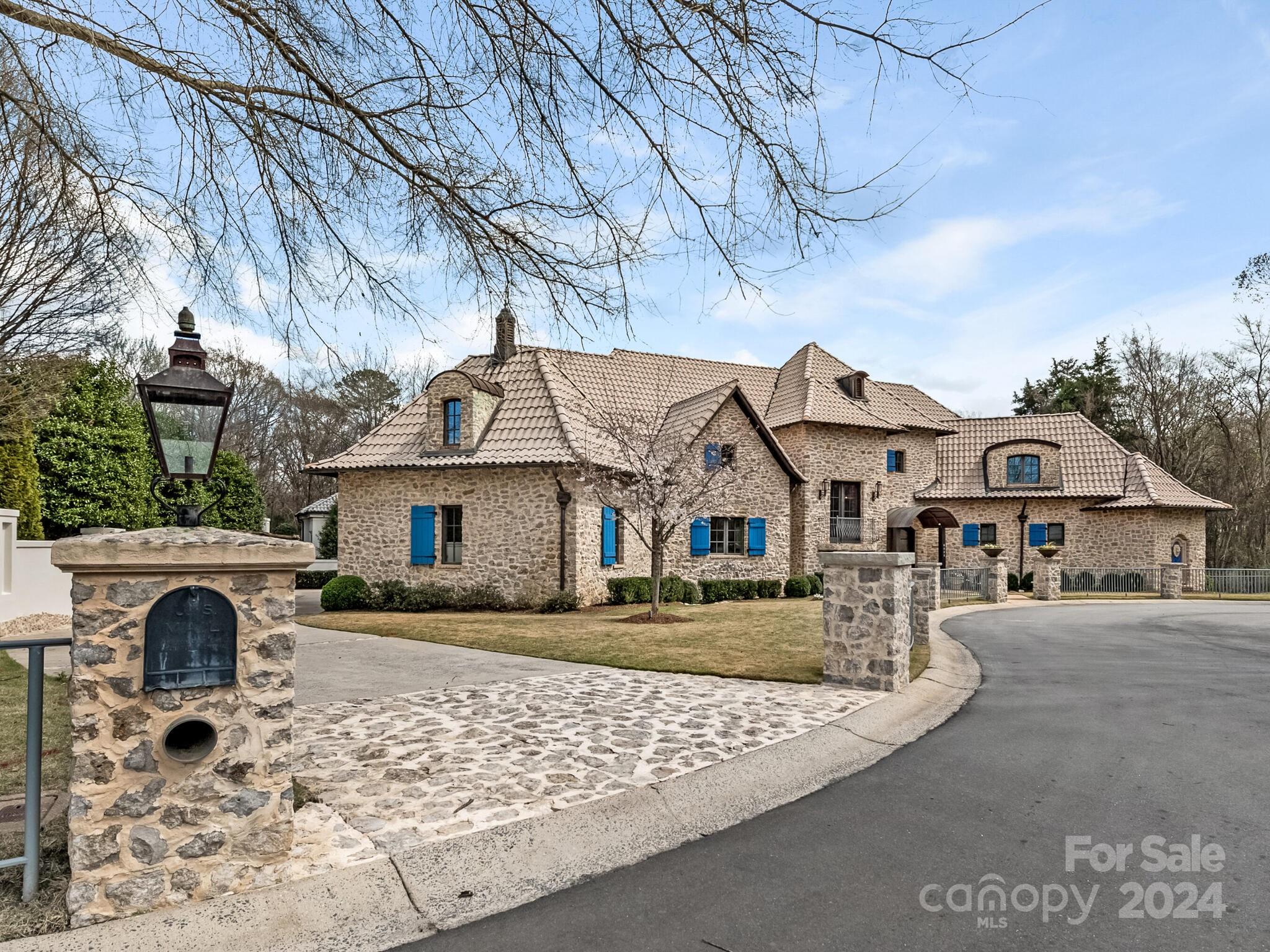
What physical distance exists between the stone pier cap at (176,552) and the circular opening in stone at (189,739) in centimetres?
71

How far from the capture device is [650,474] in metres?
15.0

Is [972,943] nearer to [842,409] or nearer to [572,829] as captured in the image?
[572,829]

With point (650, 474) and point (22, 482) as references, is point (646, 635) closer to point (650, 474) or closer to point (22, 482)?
point (650, 474)

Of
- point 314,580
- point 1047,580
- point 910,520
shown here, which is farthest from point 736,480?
point 314,580

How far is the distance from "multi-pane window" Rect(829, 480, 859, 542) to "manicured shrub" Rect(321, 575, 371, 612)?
48.4 feet

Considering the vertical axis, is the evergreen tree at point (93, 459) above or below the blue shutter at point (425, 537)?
above

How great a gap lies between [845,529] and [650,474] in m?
11.3

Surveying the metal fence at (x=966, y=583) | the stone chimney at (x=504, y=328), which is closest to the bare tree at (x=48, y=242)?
the stone chimney at (x=504, y=328)

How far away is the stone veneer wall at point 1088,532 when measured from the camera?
25234mm

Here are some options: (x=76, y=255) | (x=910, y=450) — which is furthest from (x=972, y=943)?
(x=910, y=450)

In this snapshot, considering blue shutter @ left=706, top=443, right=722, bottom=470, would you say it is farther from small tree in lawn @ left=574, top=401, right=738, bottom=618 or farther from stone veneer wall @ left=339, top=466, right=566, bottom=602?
stone veneer wall @ left=339, top=466, right=566, bottom=602

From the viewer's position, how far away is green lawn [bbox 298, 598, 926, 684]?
30.6 feet

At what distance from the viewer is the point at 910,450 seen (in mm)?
27203

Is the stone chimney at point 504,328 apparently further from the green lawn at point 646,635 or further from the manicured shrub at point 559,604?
the manicured shrub at point 559,604
